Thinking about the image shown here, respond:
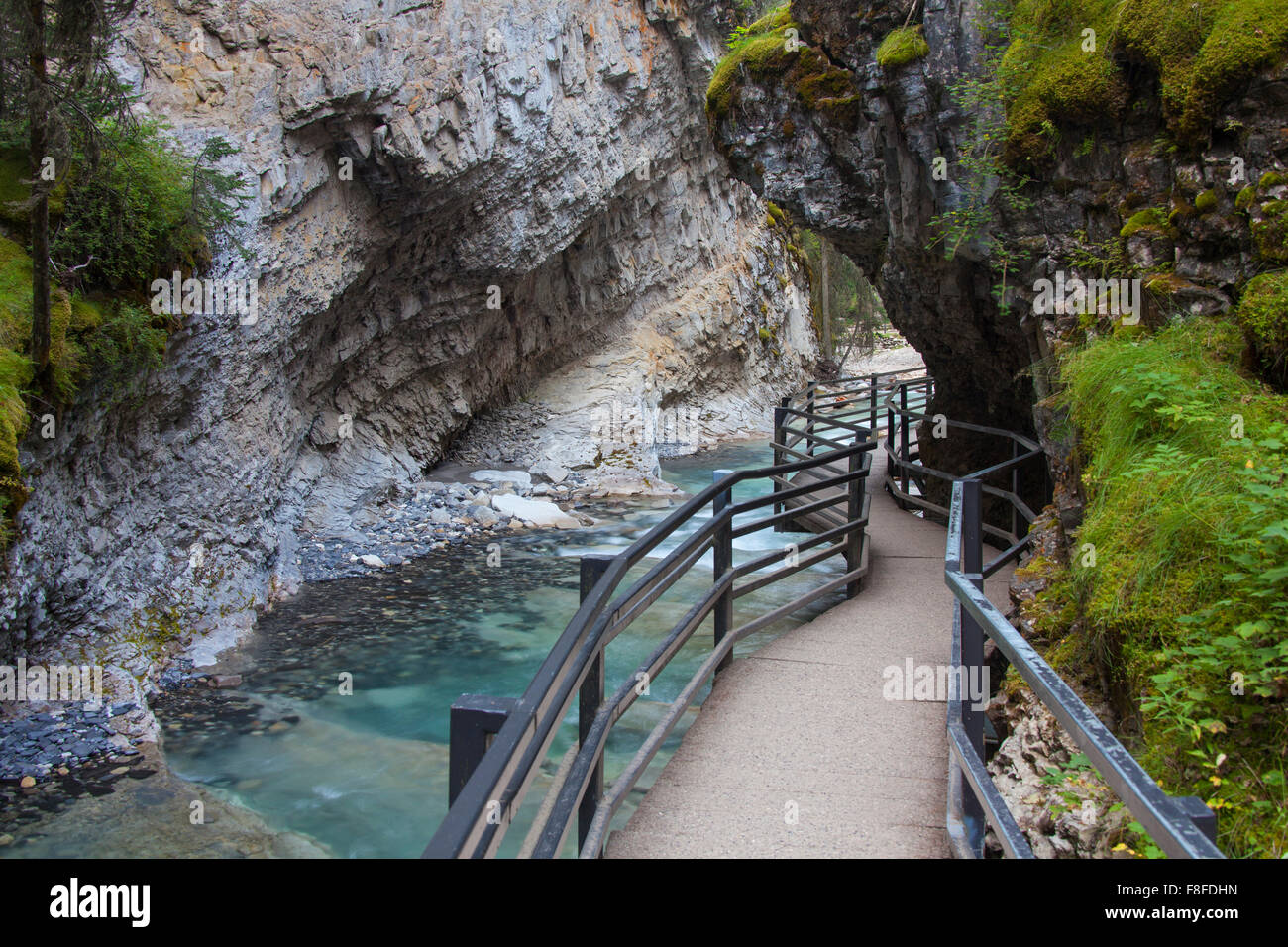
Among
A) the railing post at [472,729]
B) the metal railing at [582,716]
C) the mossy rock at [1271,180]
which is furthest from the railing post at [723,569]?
the mossy rock at [1271,180]

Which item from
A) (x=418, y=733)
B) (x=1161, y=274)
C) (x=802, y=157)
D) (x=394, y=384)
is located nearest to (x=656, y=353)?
(x=394, y=384)

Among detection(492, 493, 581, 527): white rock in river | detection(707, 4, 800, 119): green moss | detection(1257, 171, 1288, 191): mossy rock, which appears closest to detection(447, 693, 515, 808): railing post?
detection(1257, 171, 1288, 191): mossy rock

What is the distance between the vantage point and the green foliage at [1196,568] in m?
2.71

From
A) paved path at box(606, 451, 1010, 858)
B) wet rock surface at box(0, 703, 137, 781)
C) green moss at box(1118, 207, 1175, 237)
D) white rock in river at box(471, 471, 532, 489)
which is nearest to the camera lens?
paved path at box(606, 451, 1010, 858)

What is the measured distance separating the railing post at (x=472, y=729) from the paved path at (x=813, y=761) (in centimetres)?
123

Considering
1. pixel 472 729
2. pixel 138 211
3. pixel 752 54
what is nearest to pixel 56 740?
pixel 138 211

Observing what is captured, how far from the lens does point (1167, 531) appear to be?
11.2ft

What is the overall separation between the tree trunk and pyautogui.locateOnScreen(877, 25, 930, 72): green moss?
7.21 m

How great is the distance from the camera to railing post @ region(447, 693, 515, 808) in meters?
2.28

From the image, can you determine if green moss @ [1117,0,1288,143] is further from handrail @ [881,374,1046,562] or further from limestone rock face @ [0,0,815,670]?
limestone rock face @ [0,0,815,670]

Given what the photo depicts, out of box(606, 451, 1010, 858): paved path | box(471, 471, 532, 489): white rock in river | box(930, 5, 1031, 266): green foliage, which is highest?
box(930, 5, 1031, 266): green foliage

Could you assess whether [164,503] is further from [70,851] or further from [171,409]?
[70,851]

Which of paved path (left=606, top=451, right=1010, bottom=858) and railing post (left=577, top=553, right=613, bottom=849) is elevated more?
railing post (left=577, top=553, right=613, bottom=849)
